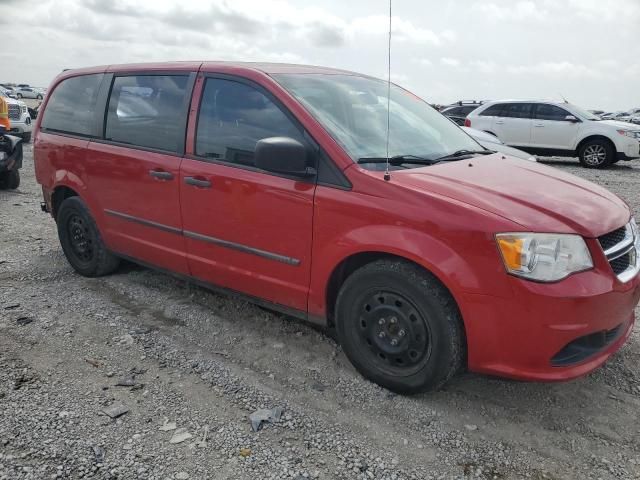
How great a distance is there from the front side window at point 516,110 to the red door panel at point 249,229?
11.9 metres

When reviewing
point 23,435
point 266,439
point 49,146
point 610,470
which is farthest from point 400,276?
point 49,146

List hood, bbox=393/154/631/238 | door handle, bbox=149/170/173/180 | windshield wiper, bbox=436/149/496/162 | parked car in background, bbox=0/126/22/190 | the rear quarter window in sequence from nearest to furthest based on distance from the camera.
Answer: hood, bbox=393/154/631/238 → windshield wiper, bbox=436/149/496/162 → door handle, bbox=149/170/173/180 → parked car in background, bbox=0/126/22/190 → the rear quarter window

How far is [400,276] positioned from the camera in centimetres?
280

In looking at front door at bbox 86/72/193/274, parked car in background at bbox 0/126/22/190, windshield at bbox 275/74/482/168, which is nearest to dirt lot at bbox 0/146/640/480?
front door at bbox 86/72/193/274

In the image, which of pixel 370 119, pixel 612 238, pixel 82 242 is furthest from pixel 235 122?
pixel 612 238

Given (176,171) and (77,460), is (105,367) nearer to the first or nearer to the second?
(77,460)

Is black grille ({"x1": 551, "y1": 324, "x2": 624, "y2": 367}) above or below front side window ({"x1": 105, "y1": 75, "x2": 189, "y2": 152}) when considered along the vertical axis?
below

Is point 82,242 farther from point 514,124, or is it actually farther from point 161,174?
point 514,124

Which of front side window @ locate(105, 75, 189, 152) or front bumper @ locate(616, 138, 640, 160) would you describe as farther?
front bumper @ locate(616, 138, 640, 160)

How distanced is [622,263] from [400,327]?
1167mm

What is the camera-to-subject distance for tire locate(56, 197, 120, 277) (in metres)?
4.62

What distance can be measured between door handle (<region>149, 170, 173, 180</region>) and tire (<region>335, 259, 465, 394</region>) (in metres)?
1.50

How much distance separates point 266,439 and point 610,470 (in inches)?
61.7

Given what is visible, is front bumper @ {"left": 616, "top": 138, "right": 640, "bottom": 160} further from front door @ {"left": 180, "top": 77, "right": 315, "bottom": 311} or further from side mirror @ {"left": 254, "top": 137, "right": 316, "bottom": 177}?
side mirror @ {"left": 254, "top": 137, "right": 316, "bottom": 177}
